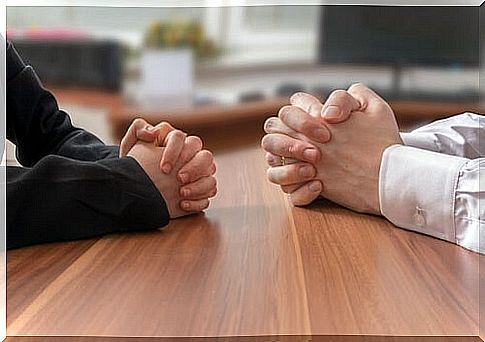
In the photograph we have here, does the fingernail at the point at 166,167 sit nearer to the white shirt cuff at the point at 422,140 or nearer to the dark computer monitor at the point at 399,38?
the white shirt cuff at the point at 422,140

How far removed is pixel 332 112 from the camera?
656 millimetres

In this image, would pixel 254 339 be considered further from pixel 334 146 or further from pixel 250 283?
pixel 334 146

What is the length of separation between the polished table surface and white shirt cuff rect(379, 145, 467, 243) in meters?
0.01

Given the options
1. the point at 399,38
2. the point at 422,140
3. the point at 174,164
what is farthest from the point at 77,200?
the point at 399,38

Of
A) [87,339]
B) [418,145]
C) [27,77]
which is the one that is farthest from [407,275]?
[27,77]

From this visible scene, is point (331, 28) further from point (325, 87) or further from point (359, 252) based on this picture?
point (359, 252)

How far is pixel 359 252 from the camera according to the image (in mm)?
500

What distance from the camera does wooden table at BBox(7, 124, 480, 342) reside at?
1.16 ft

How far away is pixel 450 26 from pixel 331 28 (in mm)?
181

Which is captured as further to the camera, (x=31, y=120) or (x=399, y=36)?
(x=399, y=36)

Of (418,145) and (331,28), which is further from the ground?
(331,28)

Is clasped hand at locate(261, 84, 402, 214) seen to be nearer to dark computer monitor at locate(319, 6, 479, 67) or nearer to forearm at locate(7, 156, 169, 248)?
forearm at locate(7, 156, 169, 248)

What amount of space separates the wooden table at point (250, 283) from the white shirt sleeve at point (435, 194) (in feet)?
0.05

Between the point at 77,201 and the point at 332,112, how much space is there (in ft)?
0.82
